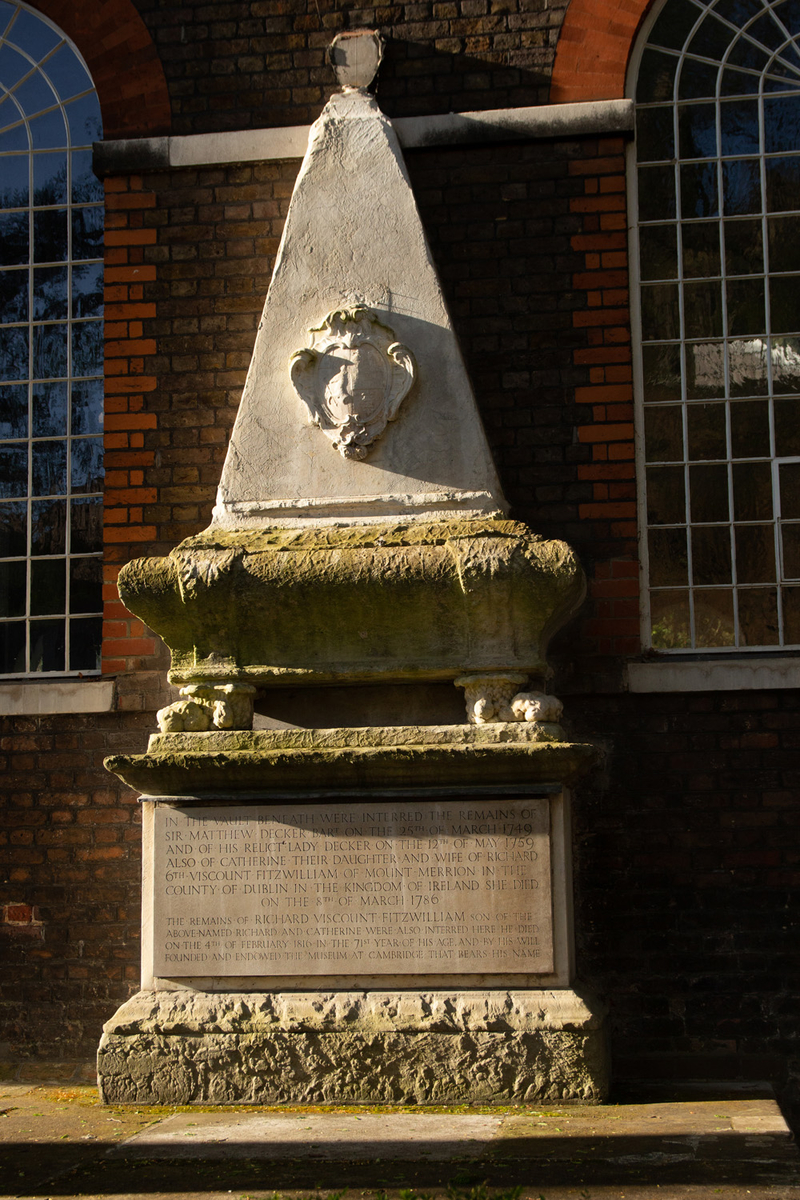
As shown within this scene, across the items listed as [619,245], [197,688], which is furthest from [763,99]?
[197,688]

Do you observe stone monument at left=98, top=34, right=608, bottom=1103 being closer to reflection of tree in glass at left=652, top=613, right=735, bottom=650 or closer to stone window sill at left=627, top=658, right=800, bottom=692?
stone window sill at left=627, top=658, right=800, bottom=692

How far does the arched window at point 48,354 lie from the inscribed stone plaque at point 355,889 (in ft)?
6.26

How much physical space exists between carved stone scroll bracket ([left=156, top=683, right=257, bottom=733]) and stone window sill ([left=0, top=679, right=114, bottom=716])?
3.77 feet

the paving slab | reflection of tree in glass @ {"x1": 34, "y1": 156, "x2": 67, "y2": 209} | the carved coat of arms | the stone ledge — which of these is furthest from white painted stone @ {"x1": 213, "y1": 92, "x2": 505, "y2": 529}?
the paving slab

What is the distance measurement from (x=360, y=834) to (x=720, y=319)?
10.8 feet

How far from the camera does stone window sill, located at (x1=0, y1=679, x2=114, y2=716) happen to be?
611 cm

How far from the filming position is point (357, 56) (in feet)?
20.6

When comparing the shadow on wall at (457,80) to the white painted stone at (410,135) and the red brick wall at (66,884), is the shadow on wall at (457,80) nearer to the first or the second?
the white painted stone at (410,135)

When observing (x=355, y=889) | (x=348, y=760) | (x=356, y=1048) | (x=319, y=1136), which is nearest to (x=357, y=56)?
(x=348, y=760)

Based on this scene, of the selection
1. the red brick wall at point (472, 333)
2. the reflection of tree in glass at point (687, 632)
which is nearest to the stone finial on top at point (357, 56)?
the red brick wall at point (472, 333)

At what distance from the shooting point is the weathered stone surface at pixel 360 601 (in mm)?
4817

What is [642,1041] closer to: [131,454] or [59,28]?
[131,454]

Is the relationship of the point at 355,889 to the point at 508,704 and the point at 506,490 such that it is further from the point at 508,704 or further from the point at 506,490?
the point at 506,490

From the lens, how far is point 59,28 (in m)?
6.69
